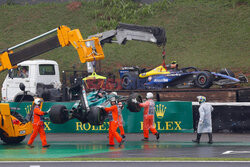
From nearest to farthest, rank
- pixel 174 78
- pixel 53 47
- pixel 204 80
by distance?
pixel 53 47, pixel 204 80, pixel 174 78

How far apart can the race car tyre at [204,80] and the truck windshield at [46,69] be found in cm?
707

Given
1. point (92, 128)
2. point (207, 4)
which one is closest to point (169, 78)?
point (92, 128)

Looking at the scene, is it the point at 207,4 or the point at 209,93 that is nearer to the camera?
the point at 209,93

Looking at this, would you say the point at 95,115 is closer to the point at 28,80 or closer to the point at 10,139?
the point at 10,139

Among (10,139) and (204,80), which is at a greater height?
(204,80)

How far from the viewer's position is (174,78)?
26953 millimetres

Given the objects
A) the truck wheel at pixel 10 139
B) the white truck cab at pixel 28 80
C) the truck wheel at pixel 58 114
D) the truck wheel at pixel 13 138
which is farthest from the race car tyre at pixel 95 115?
the white truck cab at pixel 28 80

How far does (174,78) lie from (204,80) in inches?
67.2

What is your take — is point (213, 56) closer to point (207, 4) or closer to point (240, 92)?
point (207, 4)

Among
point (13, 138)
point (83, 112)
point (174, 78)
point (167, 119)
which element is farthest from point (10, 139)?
point (174, 78)

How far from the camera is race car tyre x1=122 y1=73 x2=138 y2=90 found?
28.5 metres

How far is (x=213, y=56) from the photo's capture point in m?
38.2

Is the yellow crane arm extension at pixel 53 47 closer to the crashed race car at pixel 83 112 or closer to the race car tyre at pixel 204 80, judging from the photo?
the crashed race car at pixel 83 112

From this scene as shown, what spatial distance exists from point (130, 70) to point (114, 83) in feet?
3.80
